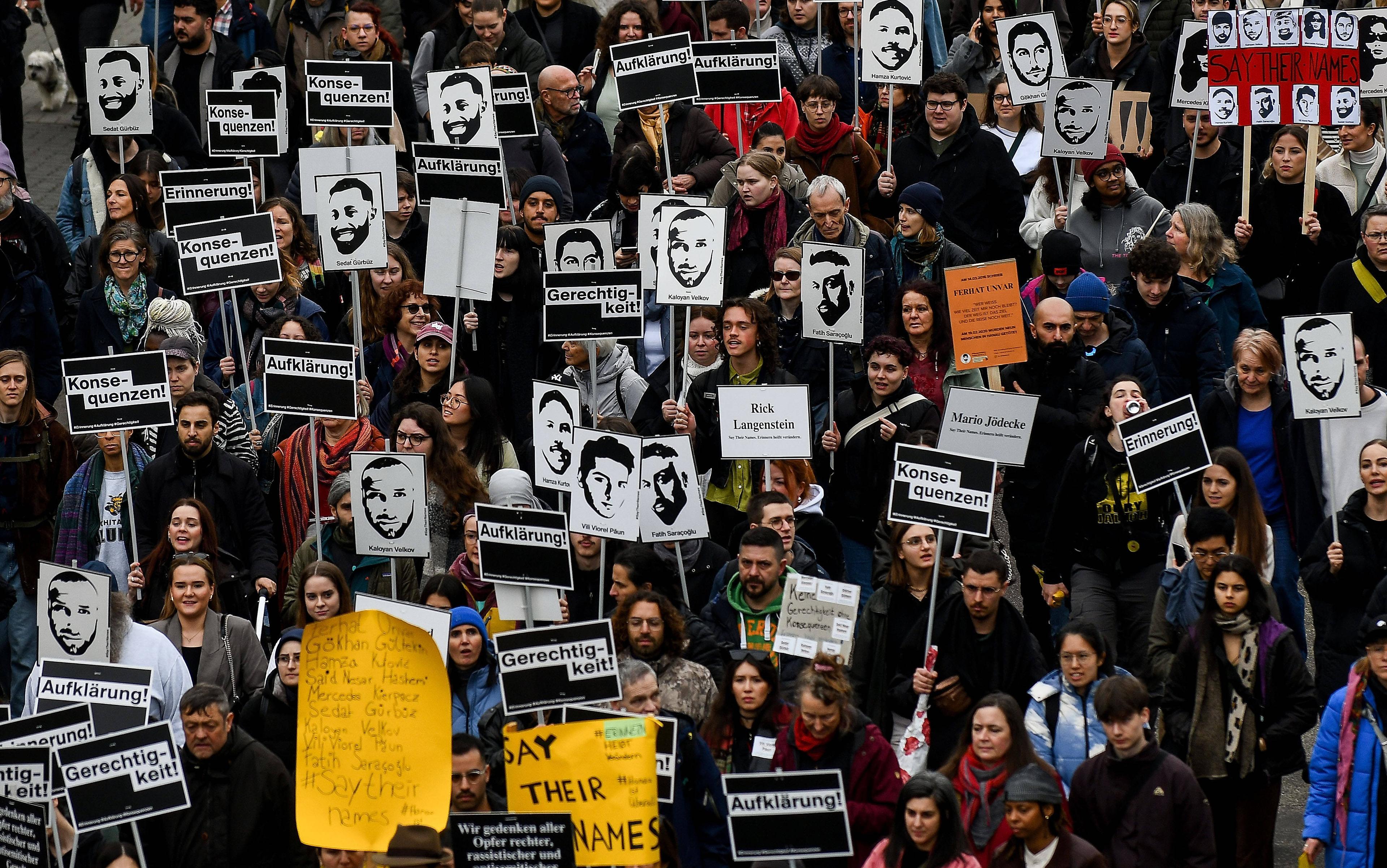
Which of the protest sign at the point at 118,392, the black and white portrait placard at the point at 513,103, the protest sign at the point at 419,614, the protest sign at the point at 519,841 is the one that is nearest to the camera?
the protest sign at the point at 519,841

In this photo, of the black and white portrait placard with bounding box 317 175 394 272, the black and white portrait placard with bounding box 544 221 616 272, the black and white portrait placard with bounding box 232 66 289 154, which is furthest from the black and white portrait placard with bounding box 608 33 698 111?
the black and white portrait placard with bounding box 232 66 289 154

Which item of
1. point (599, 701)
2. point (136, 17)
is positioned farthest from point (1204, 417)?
point (136, 17)

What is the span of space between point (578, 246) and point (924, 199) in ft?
6.59

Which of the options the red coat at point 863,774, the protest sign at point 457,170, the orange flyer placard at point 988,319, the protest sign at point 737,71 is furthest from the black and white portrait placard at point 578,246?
the red coat at point 863,774

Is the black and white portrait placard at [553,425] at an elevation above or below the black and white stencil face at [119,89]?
below

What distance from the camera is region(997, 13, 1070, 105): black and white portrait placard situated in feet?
47.9

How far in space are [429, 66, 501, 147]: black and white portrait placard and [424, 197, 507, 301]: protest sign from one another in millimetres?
1767

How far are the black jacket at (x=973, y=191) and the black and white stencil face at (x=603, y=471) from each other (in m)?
4.27

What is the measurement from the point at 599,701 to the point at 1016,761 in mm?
1650

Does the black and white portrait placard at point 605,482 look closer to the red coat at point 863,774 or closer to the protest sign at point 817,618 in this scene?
the protest sign at point 817,618

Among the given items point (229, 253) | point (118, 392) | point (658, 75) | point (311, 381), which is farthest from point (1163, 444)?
point (229, 253)

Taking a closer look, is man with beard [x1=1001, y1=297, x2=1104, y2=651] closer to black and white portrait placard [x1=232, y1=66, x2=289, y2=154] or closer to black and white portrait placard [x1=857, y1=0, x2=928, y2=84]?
black and white portrait placard [x1=857, y1=0, x2=928, y2=84]

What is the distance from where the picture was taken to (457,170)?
13578mm

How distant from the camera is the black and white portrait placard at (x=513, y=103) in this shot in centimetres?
1434
